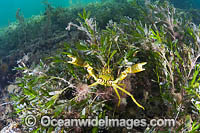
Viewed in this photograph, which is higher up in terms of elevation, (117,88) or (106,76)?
(106,76)

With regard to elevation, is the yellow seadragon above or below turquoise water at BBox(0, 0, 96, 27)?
below

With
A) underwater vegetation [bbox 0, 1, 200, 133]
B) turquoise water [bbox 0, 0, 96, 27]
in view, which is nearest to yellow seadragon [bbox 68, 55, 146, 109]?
underwater vegetation [bbox 0, 1, 200, 133]

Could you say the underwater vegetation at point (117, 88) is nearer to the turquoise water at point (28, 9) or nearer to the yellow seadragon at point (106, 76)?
the yellow seadragon at point (106, 76)

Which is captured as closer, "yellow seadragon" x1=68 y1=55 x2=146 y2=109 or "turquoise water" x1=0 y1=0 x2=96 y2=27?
"yellow seadragon" x1=68 y1=55 x2=146 y2=109

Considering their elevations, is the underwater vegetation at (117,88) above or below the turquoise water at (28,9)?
below

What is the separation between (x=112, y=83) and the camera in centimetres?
178

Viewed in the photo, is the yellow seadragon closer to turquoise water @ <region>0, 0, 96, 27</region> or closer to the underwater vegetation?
the underwater vegetation

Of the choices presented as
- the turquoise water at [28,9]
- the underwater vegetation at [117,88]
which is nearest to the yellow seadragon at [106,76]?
the underwater vegetation at [117,88]

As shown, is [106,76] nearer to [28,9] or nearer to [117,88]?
[117,88]

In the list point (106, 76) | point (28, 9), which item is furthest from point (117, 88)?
point (28, 9)

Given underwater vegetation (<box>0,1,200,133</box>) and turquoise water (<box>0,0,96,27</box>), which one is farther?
turquoise water (<box>0,0,96,27</box>)

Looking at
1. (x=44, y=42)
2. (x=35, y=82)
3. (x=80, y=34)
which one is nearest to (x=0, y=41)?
(x=44, y=42)

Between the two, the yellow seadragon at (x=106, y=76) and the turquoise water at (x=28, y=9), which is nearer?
the yellow seadragon at (x=106, y=76)

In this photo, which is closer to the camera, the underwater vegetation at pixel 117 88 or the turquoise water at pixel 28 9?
the underwater vegetation at pixel 117 88
